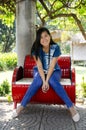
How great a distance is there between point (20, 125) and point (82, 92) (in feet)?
10.1

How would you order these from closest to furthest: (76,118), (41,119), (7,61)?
(76,118)
(41,119)
(7,61)

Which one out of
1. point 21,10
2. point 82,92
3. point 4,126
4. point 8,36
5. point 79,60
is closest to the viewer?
point 4,126

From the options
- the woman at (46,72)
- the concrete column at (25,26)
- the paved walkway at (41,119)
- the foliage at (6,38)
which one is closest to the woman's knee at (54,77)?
the woman at (46,72)

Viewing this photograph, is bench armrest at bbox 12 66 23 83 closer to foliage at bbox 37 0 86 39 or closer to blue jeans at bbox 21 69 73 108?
blue jeans at bbox 21 69 73 108

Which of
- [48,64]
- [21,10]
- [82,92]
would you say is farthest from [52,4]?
[48,64]

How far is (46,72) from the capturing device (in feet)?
17.4

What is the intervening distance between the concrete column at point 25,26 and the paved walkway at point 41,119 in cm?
143

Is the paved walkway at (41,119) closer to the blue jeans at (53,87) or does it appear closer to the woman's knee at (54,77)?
the blue jeans at (53,87)

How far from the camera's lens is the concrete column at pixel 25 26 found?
687 cm

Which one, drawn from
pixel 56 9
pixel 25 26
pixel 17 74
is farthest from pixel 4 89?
pixel 56 9

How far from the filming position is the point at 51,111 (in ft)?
18.8

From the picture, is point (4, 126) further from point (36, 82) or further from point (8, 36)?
point (8, 36)

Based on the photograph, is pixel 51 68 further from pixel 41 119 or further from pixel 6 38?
pixel 6 38

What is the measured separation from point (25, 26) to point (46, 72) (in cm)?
195
